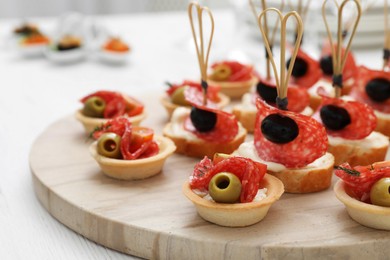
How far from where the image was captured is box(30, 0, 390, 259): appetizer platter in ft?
5.12

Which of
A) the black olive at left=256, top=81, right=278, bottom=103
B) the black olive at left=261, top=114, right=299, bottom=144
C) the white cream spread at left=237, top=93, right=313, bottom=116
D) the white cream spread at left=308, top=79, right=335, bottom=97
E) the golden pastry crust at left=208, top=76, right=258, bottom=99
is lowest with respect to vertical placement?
the golden pastry crust at left=208, top=76, right=258, bottom=99

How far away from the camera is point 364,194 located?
165 cm

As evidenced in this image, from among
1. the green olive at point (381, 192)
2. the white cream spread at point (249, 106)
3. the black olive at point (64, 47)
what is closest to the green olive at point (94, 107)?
the white cream spread at point (249, 106)

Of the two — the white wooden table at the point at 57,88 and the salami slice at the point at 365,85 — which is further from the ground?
the salami slice at the point at 365,85

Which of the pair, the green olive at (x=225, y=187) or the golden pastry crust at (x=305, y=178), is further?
the golden pastry crust at (x=305, y=178)

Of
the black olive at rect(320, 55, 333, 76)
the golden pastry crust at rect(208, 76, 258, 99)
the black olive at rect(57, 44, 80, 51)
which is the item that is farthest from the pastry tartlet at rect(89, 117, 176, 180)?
the black olive at rect(57, 44, 80, 51)

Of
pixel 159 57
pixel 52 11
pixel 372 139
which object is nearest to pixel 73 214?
pixel 372 139

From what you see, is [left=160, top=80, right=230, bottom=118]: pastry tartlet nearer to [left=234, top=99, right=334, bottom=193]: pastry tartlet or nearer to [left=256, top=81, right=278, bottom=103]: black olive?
[left=256, top=81, right=278, bottom=103]: black olive

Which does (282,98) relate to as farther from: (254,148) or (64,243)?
(64,243)

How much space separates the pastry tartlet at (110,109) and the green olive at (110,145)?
32 centimetres

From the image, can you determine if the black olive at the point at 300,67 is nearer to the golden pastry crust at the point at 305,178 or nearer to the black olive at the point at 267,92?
the black olive at the point at 267,92

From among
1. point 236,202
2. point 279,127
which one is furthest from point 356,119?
point 236,202

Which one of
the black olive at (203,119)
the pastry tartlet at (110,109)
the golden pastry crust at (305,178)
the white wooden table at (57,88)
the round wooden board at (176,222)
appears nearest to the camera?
the round wooden board at (176,222)

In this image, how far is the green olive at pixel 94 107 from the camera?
7.42 ft
